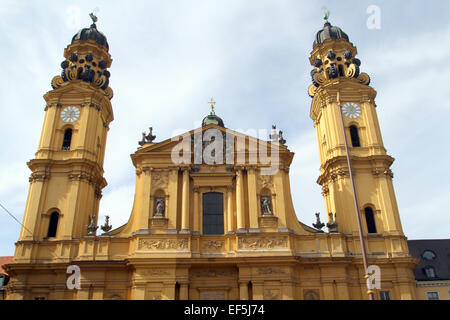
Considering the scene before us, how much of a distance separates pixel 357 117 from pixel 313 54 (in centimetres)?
696

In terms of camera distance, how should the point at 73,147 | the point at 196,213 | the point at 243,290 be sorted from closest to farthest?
1. the point at 243,290
2. the point at 196,213
3. the point at 73,147

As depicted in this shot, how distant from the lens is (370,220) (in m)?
25.6

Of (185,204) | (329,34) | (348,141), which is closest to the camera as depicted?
(185,204)

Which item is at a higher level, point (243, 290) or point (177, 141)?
point (177, 141)

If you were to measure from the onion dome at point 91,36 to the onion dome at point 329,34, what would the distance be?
16531 millimetres

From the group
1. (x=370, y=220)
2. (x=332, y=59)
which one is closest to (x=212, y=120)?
(x=332, y=59)

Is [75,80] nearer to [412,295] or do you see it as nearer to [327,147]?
[327,147]

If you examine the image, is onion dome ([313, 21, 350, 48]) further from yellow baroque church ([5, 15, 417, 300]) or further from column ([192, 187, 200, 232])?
column ([192, 187, 200, 232])

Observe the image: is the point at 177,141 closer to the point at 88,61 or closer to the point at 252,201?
the point at 252,201

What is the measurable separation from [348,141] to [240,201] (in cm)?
900

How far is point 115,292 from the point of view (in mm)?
22422

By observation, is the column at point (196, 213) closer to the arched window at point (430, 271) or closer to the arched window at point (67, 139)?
the arched window at point (67, 139)

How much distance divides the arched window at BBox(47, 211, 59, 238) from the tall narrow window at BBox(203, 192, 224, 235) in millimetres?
8955
